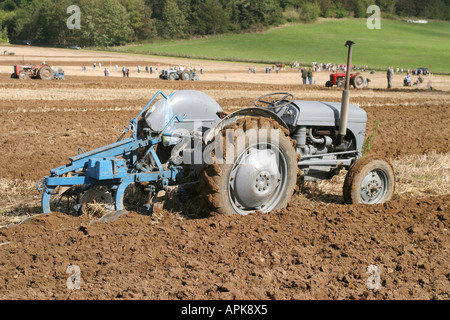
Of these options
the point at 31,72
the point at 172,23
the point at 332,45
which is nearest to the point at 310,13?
the point at 332,45

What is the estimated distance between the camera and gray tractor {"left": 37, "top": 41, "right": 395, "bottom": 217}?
479 centimetres

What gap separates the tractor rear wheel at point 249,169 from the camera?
4738mm

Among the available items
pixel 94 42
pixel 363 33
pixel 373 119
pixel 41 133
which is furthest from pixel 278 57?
pixel 41 133

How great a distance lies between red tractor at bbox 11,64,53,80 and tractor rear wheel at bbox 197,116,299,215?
88.1ft

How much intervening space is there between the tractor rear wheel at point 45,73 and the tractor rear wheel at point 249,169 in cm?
2680

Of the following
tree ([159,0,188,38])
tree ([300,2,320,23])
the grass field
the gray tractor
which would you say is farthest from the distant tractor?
tree ([300,2,320,23])

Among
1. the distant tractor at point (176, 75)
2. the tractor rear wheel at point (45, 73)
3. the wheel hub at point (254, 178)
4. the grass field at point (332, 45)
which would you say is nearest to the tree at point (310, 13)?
the grass field at point (332, 45)

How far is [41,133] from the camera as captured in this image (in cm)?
1009

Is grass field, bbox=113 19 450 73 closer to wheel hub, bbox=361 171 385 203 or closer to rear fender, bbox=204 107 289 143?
wheel hub, bbox=361 171 385 203

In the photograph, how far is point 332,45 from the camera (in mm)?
76125

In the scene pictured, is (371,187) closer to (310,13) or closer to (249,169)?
(249,169)

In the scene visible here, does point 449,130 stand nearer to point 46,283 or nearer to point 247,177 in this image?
point 247,177

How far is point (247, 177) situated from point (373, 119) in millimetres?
9965

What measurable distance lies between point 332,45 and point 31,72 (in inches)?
2239
